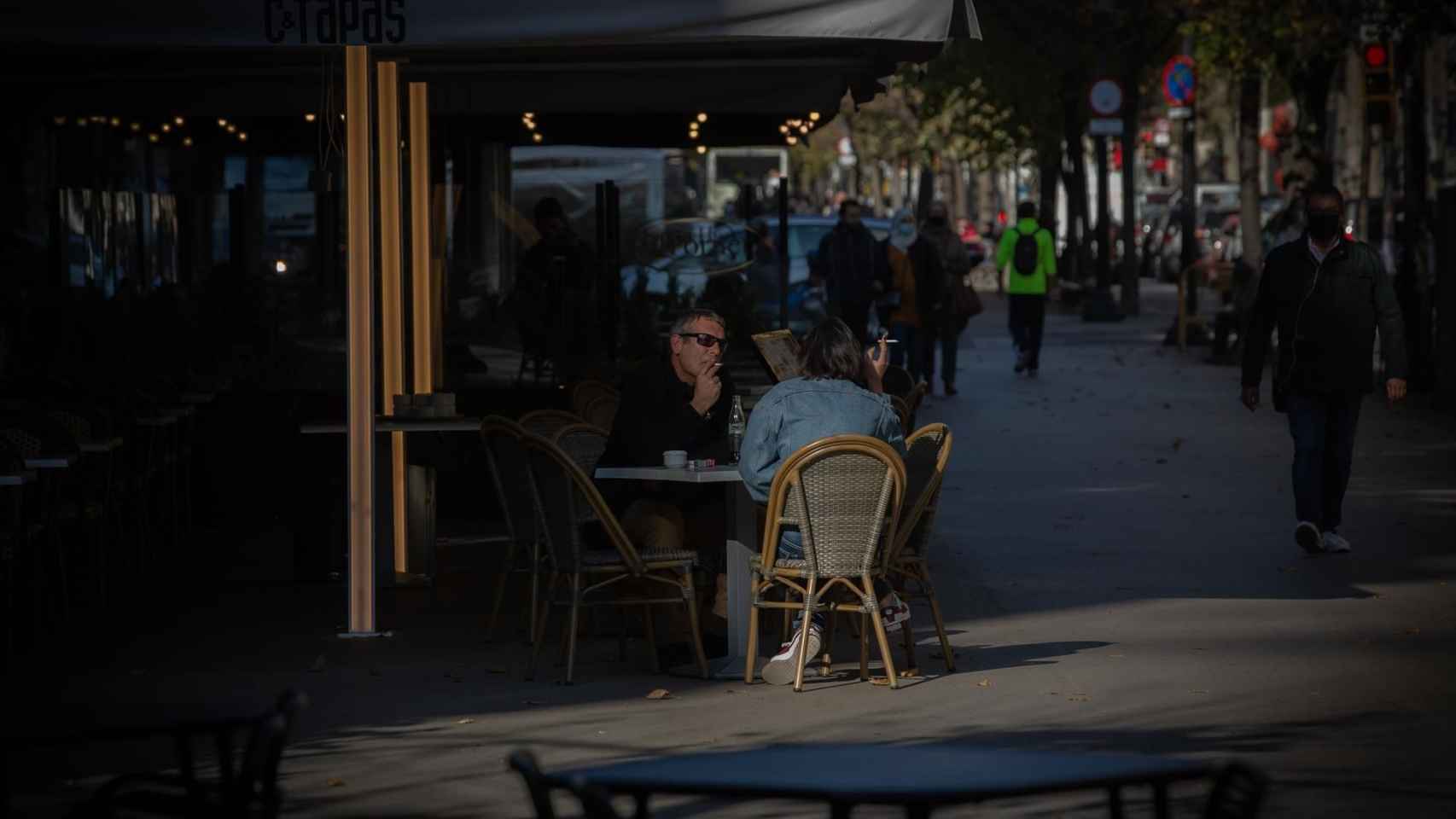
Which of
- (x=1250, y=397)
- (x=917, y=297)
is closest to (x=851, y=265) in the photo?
(x=917, y=297)

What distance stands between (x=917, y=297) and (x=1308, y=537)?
393 inches

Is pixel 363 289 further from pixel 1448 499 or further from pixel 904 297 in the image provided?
pixel 904 297

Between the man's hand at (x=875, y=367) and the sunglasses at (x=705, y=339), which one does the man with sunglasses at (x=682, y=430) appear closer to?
the sunglasses at (x=705, y=339)

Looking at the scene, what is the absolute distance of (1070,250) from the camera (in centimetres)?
4731

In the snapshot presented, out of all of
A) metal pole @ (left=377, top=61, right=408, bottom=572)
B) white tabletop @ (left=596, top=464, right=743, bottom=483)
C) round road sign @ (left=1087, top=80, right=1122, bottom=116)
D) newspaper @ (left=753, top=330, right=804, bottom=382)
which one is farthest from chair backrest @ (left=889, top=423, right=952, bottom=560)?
round road sign @ (left=1087, top=80, right=1122, bottom=116)

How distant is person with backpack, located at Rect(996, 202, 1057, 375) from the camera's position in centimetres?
2544

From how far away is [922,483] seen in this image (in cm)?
955

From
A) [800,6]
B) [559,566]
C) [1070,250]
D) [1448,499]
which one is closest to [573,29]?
[800,6]

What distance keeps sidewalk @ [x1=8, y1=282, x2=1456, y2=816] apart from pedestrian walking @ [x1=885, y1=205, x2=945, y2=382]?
267 inches

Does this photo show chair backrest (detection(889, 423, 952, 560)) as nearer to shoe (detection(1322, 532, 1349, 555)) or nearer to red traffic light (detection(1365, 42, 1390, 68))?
shoe (detection(1322, 532, 1349, 555))

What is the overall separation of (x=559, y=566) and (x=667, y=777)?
5.13 metres

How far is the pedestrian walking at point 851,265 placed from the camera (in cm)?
2181

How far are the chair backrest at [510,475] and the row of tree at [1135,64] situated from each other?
353 inches

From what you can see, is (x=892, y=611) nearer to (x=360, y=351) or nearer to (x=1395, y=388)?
(x=360, y=351)
